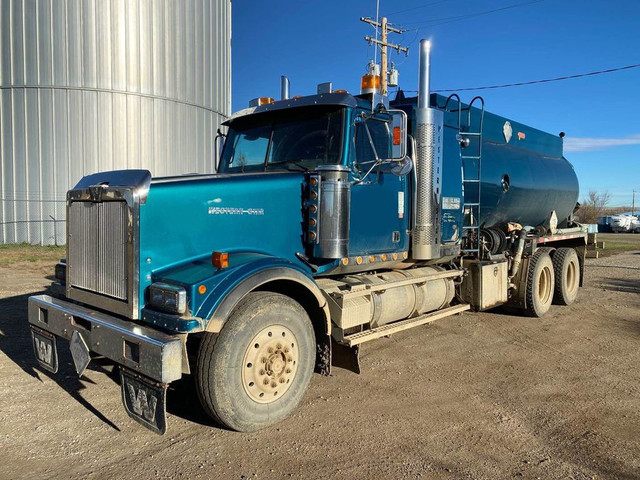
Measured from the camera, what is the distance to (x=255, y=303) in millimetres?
3873

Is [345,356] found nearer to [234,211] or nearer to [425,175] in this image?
[234,211]

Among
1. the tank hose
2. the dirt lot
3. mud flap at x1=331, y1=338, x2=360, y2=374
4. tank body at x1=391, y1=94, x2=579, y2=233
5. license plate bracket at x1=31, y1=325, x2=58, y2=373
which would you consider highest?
tank body at x1=391, y1=94, x2=579, y2=233

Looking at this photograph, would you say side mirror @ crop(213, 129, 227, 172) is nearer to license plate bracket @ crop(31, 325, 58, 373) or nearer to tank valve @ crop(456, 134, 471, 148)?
license plate bracket @ crop(31, 325, 58, 373)

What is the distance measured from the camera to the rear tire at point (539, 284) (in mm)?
8117

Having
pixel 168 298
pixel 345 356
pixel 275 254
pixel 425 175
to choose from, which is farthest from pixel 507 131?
pixel 168 298

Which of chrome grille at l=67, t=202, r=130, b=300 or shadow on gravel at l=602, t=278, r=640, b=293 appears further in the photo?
shadow on gravel at l=602, t=278, r=640, b=293

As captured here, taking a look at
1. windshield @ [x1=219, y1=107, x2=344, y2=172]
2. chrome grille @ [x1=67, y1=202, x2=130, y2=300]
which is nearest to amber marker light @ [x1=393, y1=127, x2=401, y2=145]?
windshield @ [x1=219, y1=107, x2=344, y2=172]

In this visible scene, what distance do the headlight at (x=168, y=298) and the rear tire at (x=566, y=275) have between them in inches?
302

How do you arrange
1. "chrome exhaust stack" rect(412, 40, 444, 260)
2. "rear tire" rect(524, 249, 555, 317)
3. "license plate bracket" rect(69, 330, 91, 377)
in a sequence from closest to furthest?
"license plate bracket" rect(69, 330, 91, 377) → "chrome exhaust stack" rect(412, 40, 444, 260) → "rear tire" rect(524, 249, 555, 317)

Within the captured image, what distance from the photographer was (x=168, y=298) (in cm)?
348

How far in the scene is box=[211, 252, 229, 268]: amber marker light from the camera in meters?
3.71

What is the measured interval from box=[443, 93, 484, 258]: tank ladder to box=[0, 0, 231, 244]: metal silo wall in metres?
14.8

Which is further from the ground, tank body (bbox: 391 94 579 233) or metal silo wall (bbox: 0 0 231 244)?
metal silo wall (bbox: 0 0 231 244)

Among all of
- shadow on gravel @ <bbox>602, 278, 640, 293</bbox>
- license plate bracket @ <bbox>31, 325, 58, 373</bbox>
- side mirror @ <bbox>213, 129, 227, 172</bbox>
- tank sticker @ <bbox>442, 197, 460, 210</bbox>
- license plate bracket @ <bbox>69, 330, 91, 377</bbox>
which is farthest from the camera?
shadow on gravel @ <bbox>602, 278, 640, 293</bbox>
